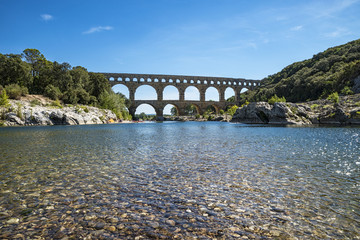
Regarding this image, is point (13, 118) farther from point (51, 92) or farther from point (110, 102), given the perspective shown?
point (110, 102)

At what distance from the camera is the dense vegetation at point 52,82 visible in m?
38.0

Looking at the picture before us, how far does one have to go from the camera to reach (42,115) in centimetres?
3203

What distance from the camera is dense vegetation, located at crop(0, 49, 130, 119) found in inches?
1496

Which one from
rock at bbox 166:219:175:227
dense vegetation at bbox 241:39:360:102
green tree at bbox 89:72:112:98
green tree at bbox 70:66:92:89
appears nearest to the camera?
rock at bbox 166:219:175:227

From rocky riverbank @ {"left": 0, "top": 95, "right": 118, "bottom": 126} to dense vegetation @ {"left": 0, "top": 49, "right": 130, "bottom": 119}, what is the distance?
2.76m

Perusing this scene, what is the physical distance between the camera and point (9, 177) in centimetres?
546

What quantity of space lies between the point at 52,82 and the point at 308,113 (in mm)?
43502

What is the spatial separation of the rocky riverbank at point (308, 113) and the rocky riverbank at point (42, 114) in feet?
87.9

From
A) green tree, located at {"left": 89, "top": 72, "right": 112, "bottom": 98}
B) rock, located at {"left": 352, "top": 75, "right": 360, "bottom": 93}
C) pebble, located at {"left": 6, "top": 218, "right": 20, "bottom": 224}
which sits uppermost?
green tree, located at {"left": 89, "top": 72, "right": 112, "bottom": 98}

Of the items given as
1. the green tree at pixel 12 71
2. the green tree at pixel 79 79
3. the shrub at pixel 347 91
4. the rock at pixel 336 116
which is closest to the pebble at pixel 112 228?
the rock at pixel 336 116

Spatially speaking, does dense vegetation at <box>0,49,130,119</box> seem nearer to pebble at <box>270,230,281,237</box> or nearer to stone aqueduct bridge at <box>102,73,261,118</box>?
stone aqueduct bridge at <box>102,73,261,118</box>

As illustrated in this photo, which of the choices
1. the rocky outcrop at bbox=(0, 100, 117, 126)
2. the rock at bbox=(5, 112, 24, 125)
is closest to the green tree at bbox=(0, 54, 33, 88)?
the rocky outcrop at bbox=(0, 100, 117, 126)

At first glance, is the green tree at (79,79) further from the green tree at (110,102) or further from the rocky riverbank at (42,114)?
the rocky riverbank at (42,114)

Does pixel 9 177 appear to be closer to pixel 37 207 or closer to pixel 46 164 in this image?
pixel 46 164
